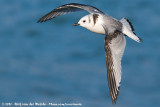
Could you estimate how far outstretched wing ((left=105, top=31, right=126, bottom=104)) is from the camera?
461 centimetres

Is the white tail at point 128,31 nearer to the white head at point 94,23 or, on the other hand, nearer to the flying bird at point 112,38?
the flying bird at point 112,38

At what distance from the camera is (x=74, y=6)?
556 centimetres

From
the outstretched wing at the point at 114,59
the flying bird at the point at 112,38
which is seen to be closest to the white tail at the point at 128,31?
the flying bird at the point at 112,38

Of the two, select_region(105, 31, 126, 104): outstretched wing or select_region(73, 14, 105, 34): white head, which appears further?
select_region(73, 14, 105, 34): white head

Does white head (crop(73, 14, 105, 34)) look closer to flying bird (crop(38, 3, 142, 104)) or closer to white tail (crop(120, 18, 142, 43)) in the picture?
flying bird (crop(38, 3, 142, 104))

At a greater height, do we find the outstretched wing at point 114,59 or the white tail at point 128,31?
the white tail at point 128,31

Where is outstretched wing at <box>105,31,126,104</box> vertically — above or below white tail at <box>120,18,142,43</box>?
below

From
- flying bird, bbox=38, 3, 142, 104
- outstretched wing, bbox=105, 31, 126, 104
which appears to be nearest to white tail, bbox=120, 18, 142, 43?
flying bird, bbox=38, 3, 142, 104

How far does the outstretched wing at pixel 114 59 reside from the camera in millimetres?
4605

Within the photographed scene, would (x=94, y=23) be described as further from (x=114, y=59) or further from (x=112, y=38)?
(x=114, y=59)

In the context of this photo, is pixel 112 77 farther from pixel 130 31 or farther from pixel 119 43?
pixel 130 31

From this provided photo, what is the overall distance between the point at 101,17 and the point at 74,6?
21.1 inches

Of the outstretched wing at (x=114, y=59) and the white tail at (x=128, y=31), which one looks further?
the white tail at (x=128, y=31)

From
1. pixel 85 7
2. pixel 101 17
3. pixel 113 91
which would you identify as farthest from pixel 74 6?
pixel 113 91
